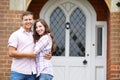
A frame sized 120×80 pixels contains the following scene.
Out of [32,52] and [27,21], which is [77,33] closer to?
[27,21]

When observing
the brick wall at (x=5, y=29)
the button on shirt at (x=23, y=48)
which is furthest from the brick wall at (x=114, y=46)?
the button on shirt at (x=23, y=48)

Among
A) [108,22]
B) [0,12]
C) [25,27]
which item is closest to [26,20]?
[25,27]

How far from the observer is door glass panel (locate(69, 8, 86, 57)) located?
11430 millimetres

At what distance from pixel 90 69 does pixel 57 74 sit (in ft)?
2.51

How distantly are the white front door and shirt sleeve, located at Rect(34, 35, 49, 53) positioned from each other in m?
4.35

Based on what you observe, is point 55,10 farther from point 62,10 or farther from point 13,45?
point 13,45

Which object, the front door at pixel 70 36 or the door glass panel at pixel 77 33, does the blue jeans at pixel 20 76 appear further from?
the door glass panel at pixel 77 33

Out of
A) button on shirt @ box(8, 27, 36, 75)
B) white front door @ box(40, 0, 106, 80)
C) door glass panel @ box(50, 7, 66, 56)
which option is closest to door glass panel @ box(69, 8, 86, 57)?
white front door @ box(40, 0, 106, 80)

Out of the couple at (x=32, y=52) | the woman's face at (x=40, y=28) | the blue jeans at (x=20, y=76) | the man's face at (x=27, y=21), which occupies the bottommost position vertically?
the blue jeans at (x=20, y=76)

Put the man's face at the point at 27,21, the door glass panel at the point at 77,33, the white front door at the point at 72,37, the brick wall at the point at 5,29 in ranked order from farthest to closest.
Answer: the door glass panel at the point at 77,33 → the white front door at the point at 72,37 → the brick wall at the point at 5,29 → the man's face at the point at 27,21

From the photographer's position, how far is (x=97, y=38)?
11.5 m

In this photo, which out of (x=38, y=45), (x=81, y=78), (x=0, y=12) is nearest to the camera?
(x=38, y=45)

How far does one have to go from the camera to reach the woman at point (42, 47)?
6.98 m

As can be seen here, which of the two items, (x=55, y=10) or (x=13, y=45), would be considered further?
(x=55, y=10)
